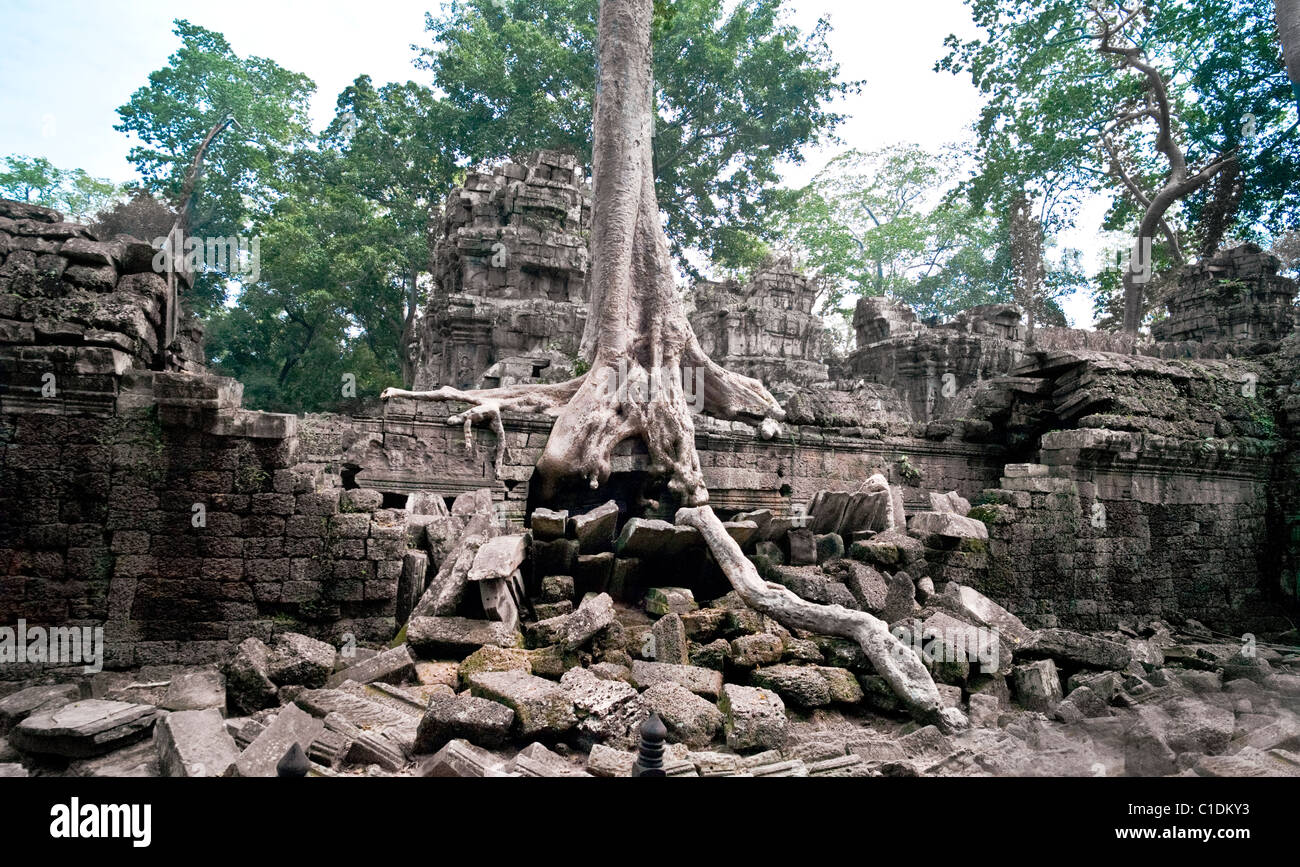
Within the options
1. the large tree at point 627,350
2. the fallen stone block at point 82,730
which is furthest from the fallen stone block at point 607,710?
the large tree at point 627,350

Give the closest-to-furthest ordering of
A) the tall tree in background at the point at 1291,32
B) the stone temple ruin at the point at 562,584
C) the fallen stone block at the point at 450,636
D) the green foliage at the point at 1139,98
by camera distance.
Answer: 1. the stone temple ruin at the point at 562,584
2. the fallen stone block at the point at 450,636
3. the tall tree in background at the point at 1291,32
4. the green foliage at the point at 1139,98

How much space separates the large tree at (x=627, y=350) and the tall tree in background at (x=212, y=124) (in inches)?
521

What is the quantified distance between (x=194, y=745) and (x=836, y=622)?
11.6 feet

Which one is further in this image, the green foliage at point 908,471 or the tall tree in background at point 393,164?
the tall tree in background at point 393,164

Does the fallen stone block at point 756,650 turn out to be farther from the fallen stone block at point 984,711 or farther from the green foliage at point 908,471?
the green foliage at point 908,471

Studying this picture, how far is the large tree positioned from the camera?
686cm

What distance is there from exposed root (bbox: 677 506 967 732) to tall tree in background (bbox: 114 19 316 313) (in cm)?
1806

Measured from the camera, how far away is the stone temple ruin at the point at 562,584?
10.5ft

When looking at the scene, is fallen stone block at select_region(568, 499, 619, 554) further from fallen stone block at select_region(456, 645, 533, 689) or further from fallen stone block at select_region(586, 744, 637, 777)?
fallen stone block at select_region(586, 744, 637, 777)

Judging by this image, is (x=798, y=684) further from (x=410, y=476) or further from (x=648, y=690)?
(x=410, y=476)

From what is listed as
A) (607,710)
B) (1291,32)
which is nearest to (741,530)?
(607,710)

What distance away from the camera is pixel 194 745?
2859 millimetres

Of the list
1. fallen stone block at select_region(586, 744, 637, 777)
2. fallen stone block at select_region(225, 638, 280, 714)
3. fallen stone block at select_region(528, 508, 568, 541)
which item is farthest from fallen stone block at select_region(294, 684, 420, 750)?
fallen stone block at select_region(528, 508, 568, 541)

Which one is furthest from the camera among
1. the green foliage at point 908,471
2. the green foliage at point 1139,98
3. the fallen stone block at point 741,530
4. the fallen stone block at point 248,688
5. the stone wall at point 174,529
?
the green foliage at point 1139,98
